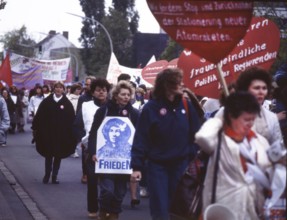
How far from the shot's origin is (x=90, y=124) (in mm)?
13195

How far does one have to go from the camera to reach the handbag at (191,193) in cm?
740

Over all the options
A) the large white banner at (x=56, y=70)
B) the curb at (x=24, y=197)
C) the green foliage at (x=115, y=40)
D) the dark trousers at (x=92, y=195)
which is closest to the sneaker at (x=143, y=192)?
the curb at (x=24, y=197)

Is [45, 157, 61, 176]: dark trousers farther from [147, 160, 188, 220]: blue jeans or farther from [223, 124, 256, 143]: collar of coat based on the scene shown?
[223, 124, 256, 143]: collar of coat

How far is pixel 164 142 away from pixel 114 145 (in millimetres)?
2976

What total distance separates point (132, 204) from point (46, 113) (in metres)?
4.21

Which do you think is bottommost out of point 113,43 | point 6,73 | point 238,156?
point 238,156

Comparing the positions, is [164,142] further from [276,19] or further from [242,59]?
[276,19]

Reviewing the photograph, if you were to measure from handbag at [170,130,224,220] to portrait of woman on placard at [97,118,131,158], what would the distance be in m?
3.66

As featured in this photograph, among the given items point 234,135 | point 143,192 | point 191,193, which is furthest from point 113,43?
point 234,135

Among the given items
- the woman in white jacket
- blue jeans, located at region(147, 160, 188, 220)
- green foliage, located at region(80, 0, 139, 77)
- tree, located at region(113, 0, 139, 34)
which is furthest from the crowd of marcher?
tree, located at region(113, 0, 139, 34)

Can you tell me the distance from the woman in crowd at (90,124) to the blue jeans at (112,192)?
291 mm

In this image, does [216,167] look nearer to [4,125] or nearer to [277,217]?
[277,217]

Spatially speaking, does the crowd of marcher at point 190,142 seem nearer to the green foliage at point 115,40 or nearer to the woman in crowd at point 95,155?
the woman in crowd at point 95,155

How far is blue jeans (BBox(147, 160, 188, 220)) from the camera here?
857 cm
